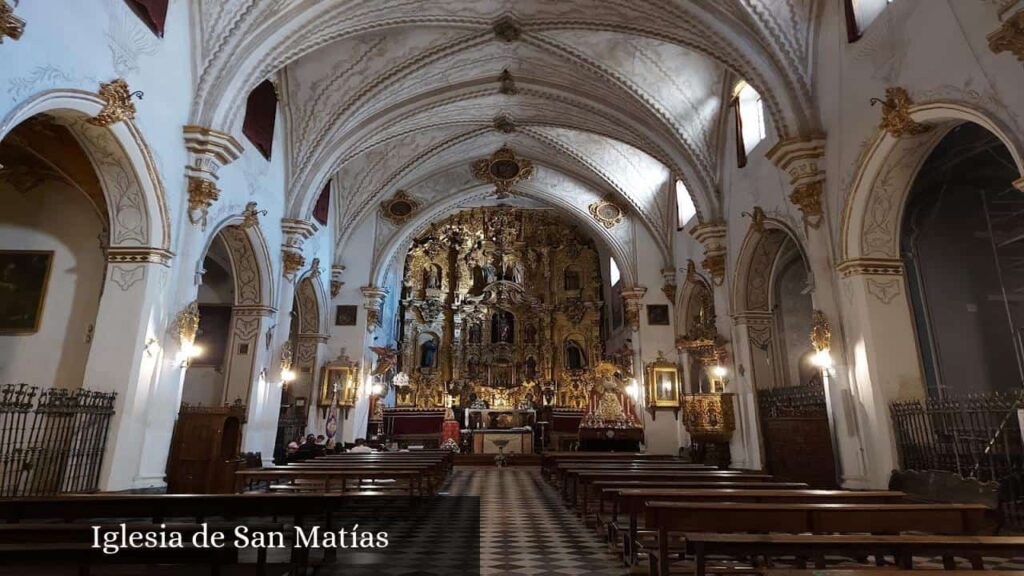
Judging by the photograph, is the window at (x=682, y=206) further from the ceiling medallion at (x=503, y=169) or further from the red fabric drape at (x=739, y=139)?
the ceiling medallion at (x=503, y=169)

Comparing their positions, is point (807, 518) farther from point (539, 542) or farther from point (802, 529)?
point (539, 542)

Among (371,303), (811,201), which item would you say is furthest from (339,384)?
(811,201)

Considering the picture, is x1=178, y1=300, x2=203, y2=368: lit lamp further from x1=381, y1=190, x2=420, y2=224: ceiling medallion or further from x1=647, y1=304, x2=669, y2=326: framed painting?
x1=647, y1=304, x2=669, y2=326: framed painting

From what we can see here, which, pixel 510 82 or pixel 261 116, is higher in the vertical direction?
pixel 510 82

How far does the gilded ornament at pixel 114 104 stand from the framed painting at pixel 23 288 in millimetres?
3937

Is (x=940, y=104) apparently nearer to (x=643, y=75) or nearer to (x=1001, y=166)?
(x=1001, y=166)

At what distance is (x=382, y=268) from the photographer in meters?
20.4

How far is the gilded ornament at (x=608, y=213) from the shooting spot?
68.5ft

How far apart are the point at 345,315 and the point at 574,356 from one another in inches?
417

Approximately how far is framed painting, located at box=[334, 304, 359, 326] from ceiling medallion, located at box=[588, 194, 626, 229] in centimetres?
945

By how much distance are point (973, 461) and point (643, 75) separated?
10.1m

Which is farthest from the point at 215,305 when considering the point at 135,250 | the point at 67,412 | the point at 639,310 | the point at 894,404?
the point at 894,404

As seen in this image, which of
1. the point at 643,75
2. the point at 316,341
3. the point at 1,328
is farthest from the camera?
the point at 316,341

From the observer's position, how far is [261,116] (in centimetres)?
1238
